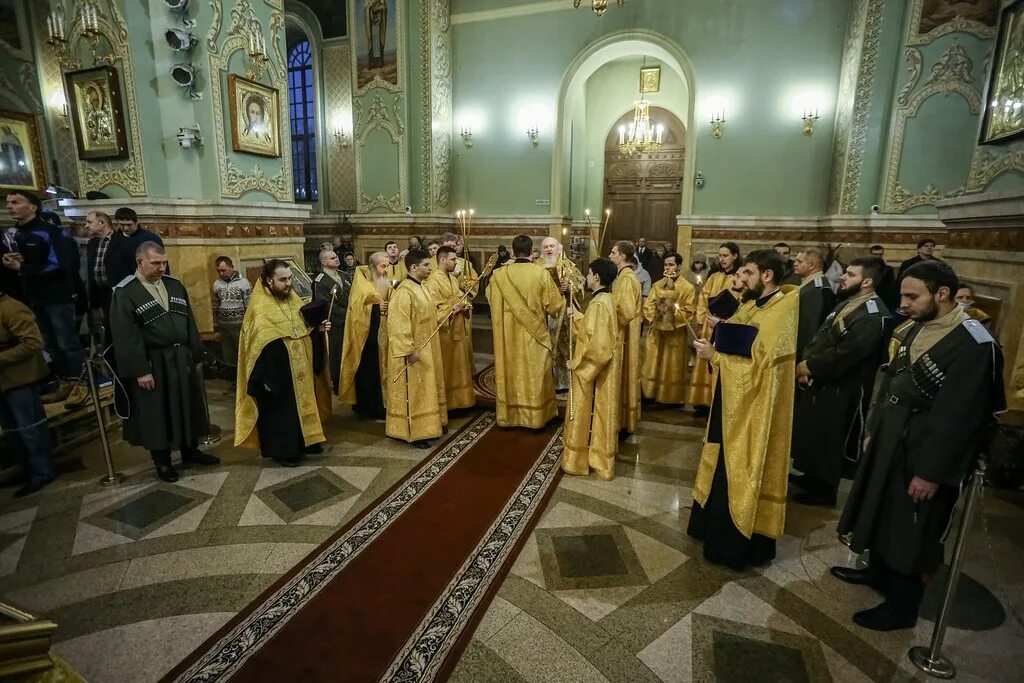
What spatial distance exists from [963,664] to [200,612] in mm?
3773

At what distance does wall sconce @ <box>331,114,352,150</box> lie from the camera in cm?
1156

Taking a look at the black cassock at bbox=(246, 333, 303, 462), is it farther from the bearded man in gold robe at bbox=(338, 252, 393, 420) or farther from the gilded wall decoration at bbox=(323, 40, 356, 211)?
the gilded wall decoration at bbox=(323, 40, 356, 211)

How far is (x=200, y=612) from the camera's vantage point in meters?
2.67

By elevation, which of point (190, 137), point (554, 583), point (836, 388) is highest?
point (190, 137)

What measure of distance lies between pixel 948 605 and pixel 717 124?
368 inches

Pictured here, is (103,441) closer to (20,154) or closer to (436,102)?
(20,154)

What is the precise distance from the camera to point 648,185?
12.5m

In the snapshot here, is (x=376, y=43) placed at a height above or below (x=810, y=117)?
above

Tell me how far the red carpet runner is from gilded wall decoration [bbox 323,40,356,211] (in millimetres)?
9438

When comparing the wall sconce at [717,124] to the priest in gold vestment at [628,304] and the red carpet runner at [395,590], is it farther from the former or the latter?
the red carpet runner at [395,590]

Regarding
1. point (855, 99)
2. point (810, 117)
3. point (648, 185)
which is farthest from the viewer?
point (648, 185)

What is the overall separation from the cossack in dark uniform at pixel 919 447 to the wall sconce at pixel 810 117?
26.4ft

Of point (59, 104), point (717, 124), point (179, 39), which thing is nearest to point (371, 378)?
point (179, 39)

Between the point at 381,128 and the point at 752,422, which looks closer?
the point at 752,422
